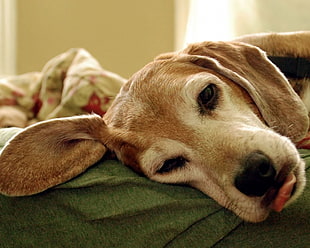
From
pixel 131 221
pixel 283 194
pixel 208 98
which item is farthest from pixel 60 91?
pixel 283 194

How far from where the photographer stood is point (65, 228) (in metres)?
0.90

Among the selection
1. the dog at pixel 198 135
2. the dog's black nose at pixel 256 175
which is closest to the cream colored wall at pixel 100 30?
the dog at pixel 198 135

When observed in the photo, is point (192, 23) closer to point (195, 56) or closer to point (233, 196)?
point (195, 56)

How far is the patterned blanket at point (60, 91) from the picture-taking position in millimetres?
2088

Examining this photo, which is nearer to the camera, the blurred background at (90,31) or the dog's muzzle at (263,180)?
the dog's muzzle at (263,180)

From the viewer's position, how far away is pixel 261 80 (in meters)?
1.26

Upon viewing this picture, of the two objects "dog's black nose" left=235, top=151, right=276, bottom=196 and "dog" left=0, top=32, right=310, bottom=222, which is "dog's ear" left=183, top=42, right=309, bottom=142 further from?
"dog's black nose" left=235, top=151, right=276, bottom=196

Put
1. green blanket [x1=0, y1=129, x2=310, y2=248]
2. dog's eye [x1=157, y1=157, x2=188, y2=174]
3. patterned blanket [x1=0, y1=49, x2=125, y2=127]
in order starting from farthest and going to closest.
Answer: patterned blanket [x1=0, y1=49, x2=125, y2=127], dog's eye [x1=157, y1=157, x2=188, y2=174], green blanket [x1=0, y1=129, x2=310, y2=248]

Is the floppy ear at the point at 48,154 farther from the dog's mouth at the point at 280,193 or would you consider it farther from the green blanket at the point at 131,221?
the dog's mouth at the point at 280,193

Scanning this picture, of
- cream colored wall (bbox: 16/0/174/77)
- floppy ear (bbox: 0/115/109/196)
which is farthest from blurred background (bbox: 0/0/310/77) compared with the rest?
floppy ear (bbox: 0/115/109/196)

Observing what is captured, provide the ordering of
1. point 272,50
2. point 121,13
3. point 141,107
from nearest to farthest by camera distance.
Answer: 1. point 141,107
2. point 272,50
3. point 121,13

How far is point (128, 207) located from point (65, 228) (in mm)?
134

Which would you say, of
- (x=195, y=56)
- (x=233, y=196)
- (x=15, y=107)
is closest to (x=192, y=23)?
(x=15, y=107)

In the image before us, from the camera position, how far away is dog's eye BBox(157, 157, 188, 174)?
114cm
